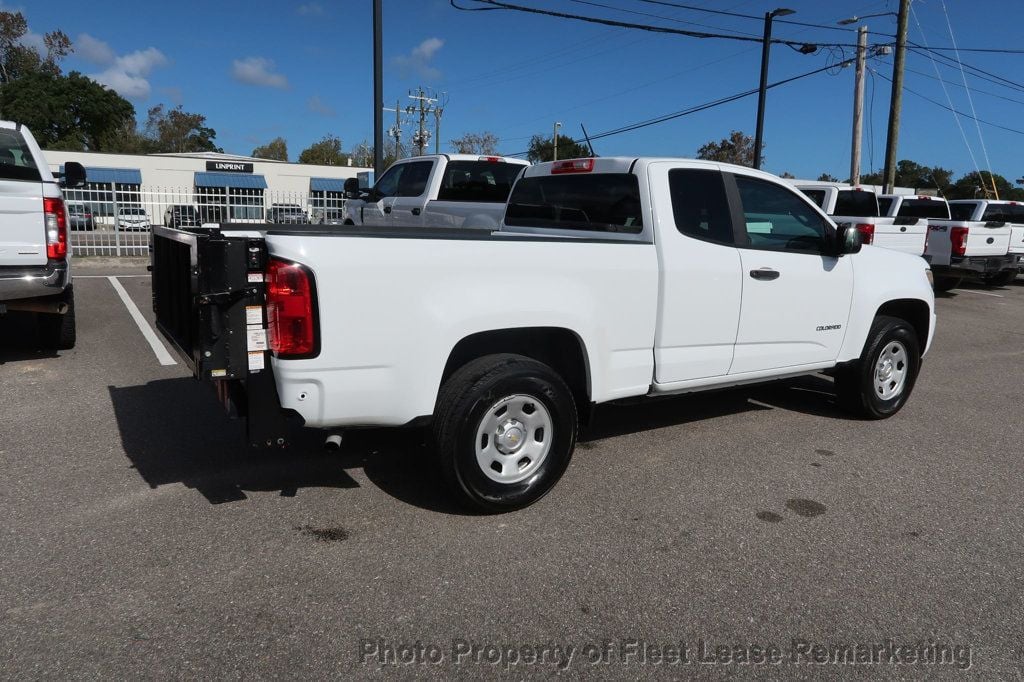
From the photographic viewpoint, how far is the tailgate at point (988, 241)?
47.2 ft

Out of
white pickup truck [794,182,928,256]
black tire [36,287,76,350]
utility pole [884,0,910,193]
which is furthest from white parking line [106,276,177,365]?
utility pole [884,0,910,193]

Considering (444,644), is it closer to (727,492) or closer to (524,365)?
(524,365)

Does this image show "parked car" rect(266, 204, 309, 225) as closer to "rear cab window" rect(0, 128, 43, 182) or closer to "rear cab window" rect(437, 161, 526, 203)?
"rear cab window" rect(437, 161, 526, 203)

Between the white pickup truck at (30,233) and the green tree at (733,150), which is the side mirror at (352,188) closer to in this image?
the white pickup truck at (30,233)

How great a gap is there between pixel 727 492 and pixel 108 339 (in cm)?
675

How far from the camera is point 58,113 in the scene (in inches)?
2879

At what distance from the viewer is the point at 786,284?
510cm

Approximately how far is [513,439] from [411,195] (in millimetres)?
7706

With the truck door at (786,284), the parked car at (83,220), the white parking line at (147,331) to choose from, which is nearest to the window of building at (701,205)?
the truck door at (786,284)

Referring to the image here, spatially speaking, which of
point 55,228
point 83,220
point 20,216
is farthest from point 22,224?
point 83,220

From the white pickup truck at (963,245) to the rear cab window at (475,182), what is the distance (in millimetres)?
8539

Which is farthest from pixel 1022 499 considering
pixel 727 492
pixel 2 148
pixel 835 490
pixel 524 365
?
pixel 2 148

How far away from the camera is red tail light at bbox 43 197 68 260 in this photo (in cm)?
636

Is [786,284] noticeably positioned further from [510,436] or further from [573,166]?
[510,436]
